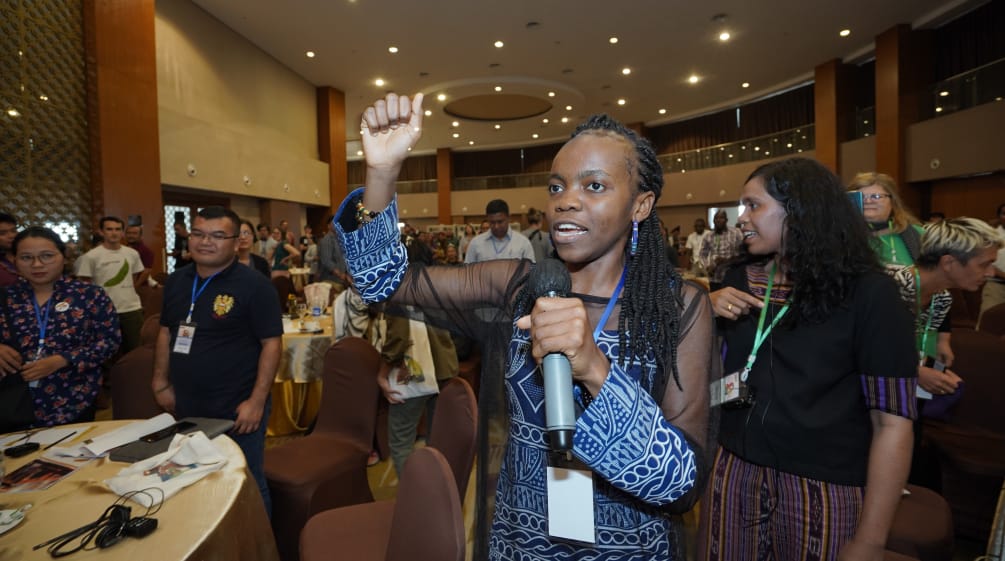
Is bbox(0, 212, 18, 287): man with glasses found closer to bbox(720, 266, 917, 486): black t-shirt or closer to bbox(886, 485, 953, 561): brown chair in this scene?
bbox(720, 266, 917, 486): black t-shirt

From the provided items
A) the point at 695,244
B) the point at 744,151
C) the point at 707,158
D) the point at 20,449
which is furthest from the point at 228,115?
the point at 707,158

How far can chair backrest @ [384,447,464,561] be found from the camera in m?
1.31

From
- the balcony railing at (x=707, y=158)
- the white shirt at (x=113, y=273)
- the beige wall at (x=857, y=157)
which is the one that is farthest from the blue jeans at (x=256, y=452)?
the beige wall at (x=857, y=157)

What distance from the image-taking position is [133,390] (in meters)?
3.16

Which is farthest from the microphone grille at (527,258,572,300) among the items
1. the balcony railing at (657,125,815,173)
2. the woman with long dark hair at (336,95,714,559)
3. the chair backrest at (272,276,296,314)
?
the balcony railing at (657,125,815,173)

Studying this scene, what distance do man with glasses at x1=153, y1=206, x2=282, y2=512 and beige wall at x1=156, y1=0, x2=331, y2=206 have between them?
7.22 meters

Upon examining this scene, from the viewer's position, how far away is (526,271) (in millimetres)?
1263

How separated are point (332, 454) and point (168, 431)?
1070 millimetres

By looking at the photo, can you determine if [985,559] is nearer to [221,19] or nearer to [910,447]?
[910,447]

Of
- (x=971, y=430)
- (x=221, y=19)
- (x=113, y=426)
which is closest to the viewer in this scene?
(x=113, y=426)

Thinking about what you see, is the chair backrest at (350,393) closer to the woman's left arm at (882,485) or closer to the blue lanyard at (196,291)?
the blue lanyard at (196,291)

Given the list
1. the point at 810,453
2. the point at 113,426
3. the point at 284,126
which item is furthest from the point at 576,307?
the point at 284,126

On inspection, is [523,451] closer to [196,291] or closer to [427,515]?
[427,515]

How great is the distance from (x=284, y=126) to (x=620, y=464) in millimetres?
13845
